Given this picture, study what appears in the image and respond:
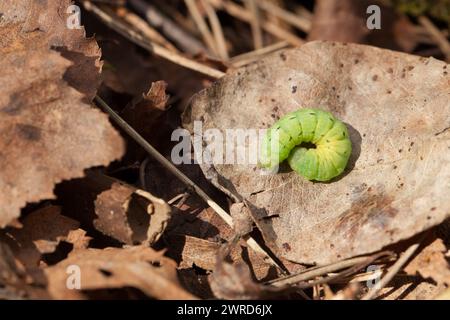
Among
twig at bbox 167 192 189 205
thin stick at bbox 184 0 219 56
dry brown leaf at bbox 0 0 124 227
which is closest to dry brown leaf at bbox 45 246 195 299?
dry brown leaf at bbox 0 0 124 227

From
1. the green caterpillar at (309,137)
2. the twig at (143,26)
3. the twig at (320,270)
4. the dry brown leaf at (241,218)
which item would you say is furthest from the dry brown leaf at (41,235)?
the twig at (143,26)

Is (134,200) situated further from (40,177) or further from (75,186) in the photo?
(40,177)

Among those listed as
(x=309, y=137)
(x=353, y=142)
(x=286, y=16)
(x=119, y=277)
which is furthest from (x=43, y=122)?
(x=286, y=16)

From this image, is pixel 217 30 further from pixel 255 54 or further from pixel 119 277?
pixel 119 277

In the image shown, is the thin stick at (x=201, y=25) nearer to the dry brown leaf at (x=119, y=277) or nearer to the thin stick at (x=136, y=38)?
the thin stick at (x=136, y=38)

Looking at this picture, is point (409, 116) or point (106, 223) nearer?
point (106, 223)

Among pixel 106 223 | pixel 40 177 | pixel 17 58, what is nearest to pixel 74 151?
pixel 40 177
